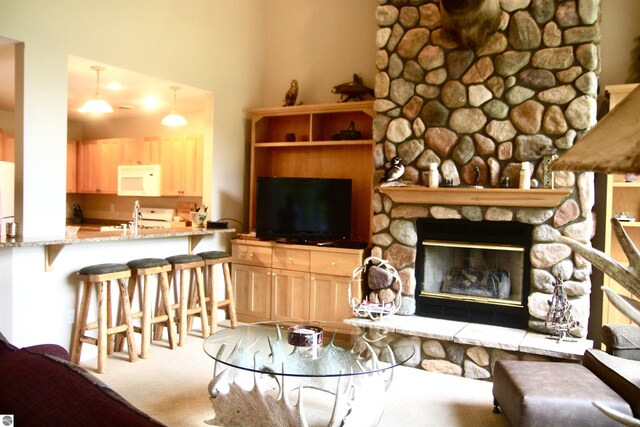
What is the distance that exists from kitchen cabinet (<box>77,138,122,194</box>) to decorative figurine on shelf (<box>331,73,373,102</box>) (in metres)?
4.01

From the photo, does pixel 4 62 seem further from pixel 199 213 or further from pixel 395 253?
pixel 395 253

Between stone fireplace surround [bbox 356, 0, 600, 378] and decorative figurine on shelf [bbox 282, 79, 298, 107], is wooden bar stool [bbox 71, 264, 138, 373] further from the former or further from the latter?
decorative figurine on shelf [bbox 282, 79, 298, 107]

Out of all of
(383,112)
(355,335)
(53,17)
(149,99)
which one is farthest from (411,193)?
(149,99)

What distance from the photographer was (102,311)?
3.76 m

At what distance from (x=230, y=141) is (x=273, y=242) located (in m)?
1.31

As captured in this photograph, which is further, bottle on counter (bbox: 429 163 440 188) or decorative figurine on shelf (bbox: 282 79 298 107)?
decorative figurine on shelf (bbox: 282 79 298 107)

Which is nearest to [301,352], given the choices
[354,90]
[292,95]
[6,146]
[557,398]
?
[557,398]

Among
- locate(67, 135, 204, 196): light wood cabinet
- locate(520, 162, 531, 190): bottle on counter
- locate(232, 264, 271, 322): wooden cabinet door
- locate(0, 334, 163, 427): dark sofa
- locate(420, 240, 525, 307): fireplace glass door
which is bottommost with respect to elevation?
locate(232, 264, 271, 322): wooden cabinet door

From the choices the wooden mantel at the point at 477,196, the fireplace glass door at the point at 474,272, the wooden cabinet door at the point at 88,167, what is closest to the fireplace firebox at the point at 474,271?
the fireplace glass door at the point at 474,272

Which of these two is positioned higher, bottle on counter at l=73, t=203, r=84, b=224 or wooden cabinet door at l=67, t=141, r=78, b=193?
wooden cabinet door at l=67, t=141, r=78, b=193

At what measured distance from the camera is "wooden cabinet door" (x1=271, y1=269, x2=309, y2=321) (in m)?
5.00

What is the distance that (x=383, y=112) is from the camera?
4.58 metres

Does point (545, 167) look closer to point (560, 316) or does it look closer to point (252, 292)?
point (560, 316)

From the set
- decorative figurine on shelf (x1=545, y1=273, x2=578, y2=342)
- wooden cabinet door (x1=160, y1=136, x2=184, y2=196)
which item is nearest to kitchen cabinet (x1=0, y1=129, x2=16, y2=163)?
wooden cabinet door (x1=160, y1=136, x2=184, y2=196)
